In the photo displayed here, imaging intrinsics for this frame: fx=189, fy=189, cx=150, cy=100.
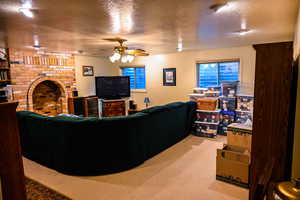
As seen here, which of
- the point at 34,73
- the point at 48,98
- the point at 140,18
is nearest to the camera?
the point at 140,18

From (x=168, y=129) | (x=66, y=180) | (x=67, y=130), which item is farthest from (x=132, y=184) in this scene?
(x=168, y=129)

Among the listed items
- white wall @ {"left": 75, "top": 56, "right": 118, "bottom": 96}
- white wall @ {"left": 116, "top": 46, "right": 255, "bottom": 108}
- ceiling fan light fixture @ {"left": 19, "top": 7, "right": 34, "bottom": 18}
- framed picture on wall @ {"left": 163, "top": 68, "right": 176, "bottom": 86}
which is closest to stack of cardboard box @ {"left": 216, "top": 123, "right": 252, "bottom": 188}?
white wall @ {"left": 116, "top": 46, "right": 255, "bottom": 108}

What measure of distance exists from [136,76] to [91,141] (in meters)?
5.10

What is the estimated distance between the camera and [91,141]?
286 cm

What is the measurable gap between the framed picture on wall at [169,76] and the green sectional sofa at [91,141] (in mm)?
3275

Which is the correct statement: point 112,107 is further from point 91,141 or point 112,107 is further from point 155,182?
point 155,182

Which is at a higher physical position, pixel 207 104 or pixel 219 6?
pixel 219 6

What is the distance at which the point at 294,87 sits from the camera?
5.59 ft

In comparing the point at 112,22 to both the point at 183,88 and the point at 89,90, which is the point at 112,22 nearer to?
the point at 183,88

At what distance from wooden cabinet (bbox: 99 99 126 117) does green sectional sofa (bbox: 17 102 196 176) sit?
11.1ft

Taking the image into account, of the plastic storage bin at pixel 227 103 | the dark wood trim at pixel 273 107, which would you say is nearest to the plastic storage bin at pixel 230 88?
the plastic storage bin at pixel 227 103

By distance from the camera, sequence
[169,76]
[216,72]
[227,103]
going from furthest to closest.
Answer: [169,76] → [216,72] → [227,103]

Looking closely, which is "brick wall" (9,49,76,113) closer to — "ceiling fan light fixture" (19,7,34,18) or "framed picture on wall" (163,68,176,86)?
"framed picture on wall" (163,68,176,86)

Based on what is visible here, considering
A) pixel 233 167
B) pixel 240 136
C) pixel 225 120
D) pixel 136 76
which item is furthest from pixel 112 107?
pixel 233 167
